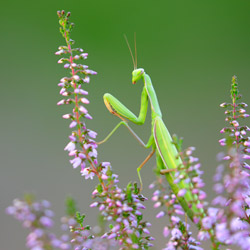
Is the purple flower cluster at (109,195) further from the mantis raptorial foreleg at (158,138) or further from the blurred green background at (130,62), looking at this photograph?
the blurred green background at (130,62)

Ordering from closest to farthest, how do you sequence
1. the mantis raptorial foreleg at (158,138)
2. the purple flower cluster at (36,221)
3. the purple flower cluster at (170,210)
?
the purple flower cluster at (36,221) < the purple flower cluster at (170,210) < the mantis raptorial foreleg at (158,138)

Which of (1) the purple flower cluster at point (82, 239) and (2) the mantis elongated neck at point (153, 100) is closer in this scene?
(1) the purple flower cluster at point (82, 239)

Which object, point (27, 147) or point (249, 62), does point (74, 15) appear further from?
point (249, 62)

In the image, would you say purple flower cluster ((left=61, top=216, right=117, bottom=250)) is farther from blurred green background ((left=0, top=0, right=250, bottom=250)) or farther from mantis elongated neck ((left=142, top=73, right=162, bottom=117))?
blurred green background ((left=0, top=0, right=250, bottom=250))

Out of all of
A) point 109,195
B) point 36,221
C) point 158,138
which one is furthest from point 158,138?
point 36,221

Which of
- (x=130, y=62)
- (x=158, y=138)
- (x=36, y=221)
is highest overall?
(x=130, y=62)

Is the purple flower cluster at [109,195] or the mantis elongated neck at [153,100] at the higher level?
the mantis elongated neck at [153,100]

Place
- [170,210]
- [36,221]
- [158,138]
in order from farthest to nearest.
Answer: [158,138]
[170,210]
[36,221]

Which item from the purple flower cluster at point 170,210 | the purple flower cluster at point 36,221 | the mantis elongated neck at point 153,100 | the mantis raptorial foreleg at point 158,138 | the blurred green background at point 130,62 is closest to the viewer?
the purple flower cluster at point 36,221

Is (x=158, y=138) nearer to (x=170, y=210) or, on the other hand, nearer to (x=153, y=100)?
(x=153, y=100)

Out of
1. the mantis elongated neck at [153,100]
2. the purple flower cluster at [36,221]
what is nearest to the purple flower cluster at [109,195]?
the purple flower cluster at [36,221]

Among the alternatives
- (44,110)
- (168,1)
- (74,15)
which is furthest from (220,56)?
(44,110)
